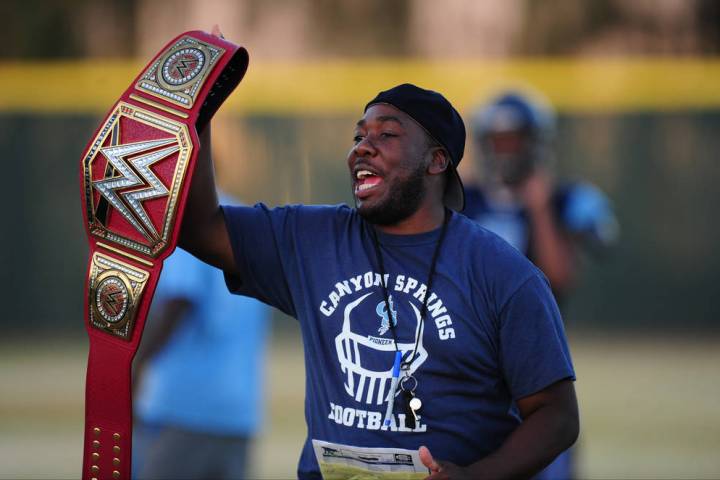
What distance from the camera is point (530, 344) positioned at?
2.76 meters

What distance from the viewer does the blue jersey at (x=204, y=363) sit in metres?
4.56

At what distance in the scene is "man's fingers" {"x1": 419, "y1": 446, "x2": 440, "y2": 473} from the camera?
8.90ft

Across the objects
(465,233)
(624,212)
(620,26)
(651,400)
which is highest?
(620,26)

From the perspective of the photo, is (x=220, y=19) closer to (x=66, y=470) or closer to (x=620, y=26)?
(x=620, y=26)

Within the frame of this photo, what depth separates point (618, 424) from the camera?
26.7 ft

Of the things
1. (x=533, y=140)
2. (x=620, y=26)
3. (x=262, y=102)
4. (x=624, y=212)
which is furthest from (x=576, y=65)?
(x=533, y=140)

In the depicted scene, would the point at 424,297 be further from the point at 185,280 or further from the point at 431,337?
the point at 185,280

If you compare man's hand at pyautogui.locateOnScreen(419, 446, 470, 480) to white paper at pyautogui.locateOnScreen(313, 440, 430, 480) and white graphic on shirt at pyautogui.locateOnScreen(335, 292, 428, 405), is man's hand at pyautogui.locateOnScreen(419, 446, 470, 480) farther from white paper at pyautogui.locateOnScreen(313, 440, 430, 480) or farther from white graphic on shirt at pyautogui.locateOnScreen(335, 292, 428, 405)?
white graphic on shirt at pyautogui.locateOnScreen(335, 292, 428, 405)

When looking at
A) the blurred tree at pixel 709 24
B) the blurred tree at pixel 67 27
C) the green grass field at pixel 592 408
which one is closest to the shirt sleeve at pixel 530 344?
the green grass field at pixel 592 408

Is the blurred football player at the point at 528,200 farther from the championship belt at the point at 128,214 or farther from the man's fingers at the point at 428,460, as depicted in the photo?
the man's fingers at the point at 428,460

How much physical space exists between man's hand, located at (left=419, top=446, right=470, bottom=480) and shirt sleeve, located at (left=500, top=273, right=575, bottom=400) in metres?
0.23

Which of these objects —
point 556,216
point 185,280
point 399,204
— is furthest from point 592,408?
point 399,204

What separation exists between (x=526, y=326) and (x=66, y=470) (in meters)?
4.48

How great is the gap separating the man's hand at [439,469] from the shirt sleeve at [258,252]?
58 centimetres
